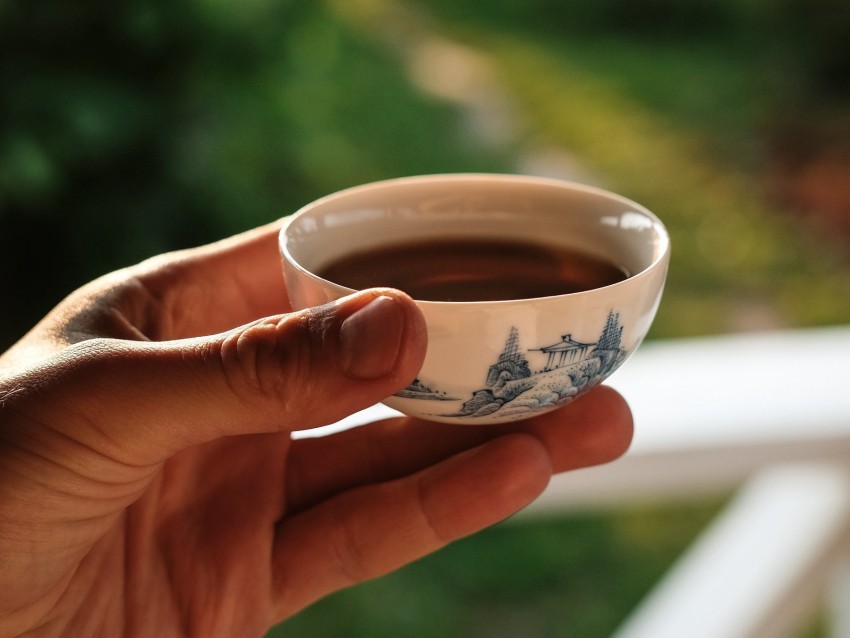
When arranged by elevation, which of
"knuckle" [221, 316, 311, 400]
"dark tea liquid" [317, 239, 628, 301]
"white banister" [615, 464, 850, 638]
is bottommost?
"white banister" [615, 464, 850, 638]

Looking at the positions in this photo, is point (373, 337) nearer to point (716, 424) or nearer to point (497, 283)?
point (497, 283)

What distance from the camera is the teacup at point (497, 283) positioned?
28.4 inches

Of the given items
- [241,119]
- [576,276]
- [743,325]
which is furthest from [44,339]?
[743,325]

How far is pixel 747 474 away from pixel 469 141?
7.25 feet

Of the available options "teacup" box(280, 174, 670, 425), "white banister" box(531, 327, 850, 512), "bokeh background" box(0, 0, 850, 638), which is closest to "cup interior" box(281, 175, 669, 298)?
"teacup" box(280, 174, 670, 425)

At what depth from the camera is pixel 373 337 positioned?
67cm

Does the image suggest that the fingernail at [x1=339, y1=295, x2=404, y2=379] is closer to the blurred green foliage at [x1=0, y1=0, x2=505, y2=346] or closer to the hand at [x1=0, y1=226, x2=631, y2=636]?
the hand at [x1=0, y1=226, x2=631, y2=636]

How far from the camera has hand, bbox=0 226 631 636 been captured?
72cm

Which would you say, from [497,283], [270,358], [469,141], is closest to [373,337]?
[270,358]

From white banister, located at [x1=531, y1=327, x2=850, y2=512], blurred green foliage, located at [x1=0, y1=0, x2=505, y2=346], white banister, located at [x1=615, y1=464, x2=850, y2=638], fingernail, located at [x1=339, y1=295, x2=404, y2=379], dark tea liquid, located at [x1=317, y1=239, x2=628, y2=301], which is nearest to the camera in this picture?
fingernail, located at [x1=339, y1=295, x2=404, y2=379]

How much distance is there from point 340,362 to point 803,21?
3.70 m

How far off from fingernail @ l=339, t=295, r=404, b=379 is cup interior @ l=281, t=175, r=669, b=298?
22cm

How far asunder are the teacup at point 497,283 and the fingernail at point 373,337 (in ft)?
0.14

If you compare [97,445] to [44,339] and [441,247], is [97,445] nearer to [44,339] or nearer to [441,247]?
[44,339]
